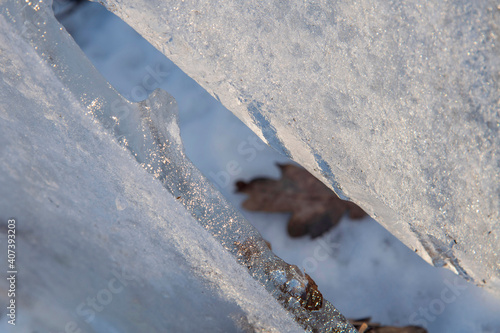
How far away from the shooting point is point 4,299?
1.01 m

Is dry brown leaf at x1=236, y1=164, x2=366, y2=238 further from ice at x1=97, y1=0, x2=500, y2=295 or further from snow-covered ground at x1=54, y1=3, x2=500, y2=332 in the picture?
ice at x1=97, y1=0, x2=500, y2=295

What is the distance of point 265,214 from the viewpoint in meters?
1.13

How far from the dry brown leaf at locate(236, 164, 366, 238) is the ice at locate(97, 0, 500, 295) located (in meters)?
0.26

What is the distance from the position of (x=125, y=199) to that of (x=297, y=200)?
536mm

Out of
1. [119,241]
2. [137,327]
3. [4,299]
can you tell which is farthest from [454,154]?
[4,299]

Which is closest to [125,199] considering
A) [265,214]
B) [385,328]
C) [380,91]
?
[265,214]

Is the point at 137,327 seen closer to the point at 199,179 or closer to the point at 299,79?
the point at 199,179

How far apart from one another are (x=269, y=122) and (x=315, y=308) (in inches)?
18.3

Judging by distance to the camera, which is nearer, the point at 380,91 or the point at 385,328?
the point at 380,91

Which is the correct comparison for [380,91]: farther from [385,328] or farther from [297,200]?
[385,328]

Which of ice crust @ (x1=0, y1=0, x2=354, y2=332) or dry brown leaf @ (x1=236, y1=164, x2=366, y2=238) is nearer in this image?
ice crust @ (x1=0, y1=0, x2=354, y2=332)

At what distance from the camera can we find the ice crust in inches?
30.7

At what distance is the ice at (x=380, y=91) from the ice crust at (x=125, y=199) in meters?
0.18

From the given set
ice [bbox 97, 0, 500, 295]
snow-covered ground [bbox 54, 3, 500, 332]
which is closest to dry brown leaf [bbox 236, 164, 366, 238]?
snow-covered ground [bbox 54, 3, 500, 332]
